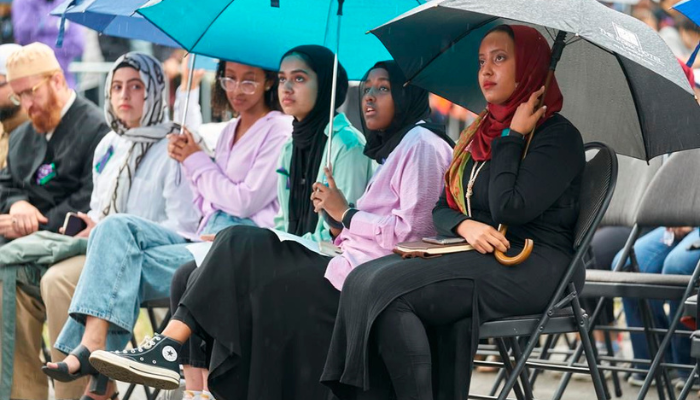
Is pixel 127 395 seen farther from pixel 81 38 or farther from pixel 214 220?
pixel 81 38

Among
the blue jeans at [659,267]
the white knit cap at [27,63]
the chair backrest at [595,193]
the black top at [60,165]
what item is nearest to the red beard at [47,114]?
the black top at [60,165]

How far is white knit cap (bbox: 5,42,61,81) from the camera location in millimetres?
7031

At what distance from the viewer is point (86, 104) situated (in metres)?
7.18

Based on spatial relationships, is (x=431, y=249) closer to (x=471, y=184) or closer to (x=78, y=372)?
(x=471, y=184)

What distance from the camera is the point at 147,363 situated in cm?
469

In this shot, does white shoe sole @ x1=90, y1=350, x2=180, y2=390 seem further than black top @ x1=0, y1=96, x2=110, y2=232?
No

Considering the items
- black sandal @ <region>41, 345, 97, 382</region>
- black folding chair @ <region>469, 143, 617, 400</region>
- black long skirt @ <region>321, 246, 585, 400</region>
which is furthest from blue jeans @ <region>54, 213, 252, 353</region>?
black folding chair @ <region>469, 143, 617, 400</region>

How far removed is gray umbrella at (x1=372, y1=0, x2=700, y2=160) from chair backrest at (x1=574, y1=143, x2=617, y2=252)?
25 centimetres

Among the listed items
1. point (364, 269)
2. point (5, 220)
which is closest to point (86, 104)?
point (5, 220)

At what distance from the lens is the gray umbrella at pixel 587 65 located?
4.04 m

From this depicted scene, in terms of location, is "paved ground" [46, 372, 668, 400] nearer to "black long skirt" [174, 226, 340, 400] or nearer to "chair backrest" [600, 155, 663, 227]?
"chair backrest" [600, 155, 663, 227]

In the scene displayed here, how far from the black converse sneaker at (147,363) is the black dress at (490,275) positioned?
690 mm

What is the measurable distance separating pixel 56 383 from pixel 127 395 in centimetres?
37

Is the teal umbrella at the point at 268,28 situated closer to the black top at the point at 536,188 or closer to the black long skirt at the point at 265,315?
the black long skirt at the point at 265,315
